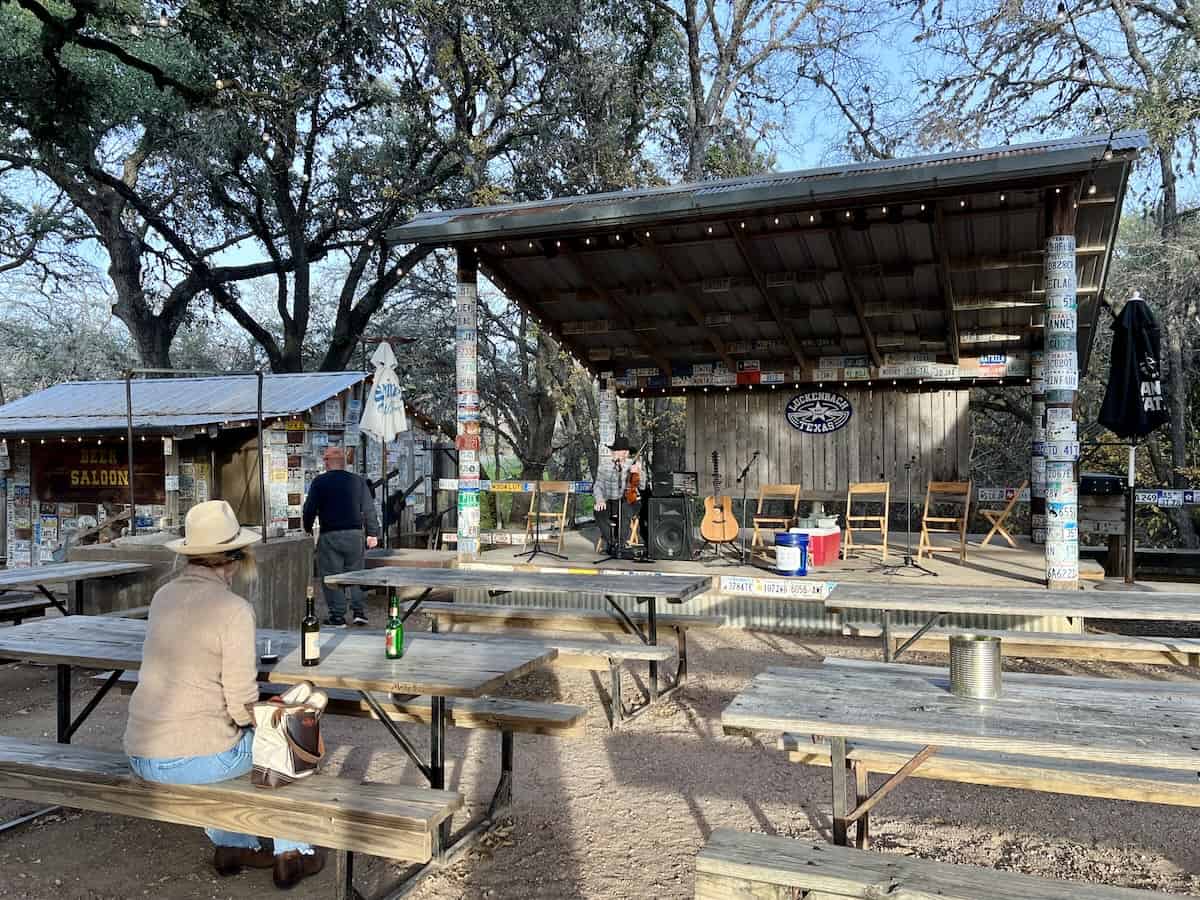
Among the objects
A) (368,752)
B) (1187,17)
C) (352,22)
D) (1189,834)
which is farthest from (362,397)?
(1187,17)

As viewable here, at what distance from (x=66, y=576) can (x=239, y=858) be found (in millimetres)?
3895

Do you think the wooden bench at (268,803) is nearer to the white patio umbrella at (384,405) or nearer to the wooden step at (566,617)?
the wooden step at (566,617)

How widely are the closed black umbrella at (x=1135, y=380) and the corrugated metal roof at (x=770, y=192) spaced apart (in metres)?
1.74

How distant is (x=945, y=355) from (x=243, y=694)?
1040cm

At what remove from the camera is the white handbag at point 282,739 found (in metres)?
2.74

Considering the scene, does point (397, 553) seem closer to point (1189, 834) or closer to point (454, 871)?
point (454, 871)

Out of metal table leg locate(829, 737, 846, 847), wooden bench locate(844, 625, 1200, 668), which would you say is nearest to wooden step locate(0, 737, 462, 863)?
metal table leg locate(829, 737, 846, 847)

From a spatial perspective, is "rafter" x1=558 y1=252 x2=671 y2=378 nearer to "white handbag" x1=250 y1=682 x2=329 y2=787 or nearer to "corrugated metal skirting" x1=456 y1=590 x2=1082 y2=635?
"corrugated metal skirting" x1=456 y1=590 x2=1082 y2=635

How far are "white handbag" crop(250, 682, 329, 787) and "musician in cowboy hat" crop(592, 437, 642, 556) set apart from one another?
20.0 ft

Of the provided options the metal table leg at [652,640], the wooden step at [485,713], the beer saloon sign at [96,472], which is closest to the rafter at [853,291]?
the metal table leg at [652,640]

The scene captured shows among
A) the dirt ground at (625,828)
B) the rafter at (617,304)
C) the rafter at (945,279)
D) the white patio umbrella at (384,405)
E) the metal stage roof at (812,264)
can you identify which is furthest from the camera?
the white patio umbrella at (384,405)

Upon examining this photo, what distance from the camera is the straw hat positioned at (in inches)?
112

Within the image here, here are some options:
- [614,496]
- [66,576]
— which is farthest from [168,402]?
[614,496]

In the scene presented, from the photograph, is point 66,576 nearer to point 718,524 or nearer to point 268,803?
point 268,803
